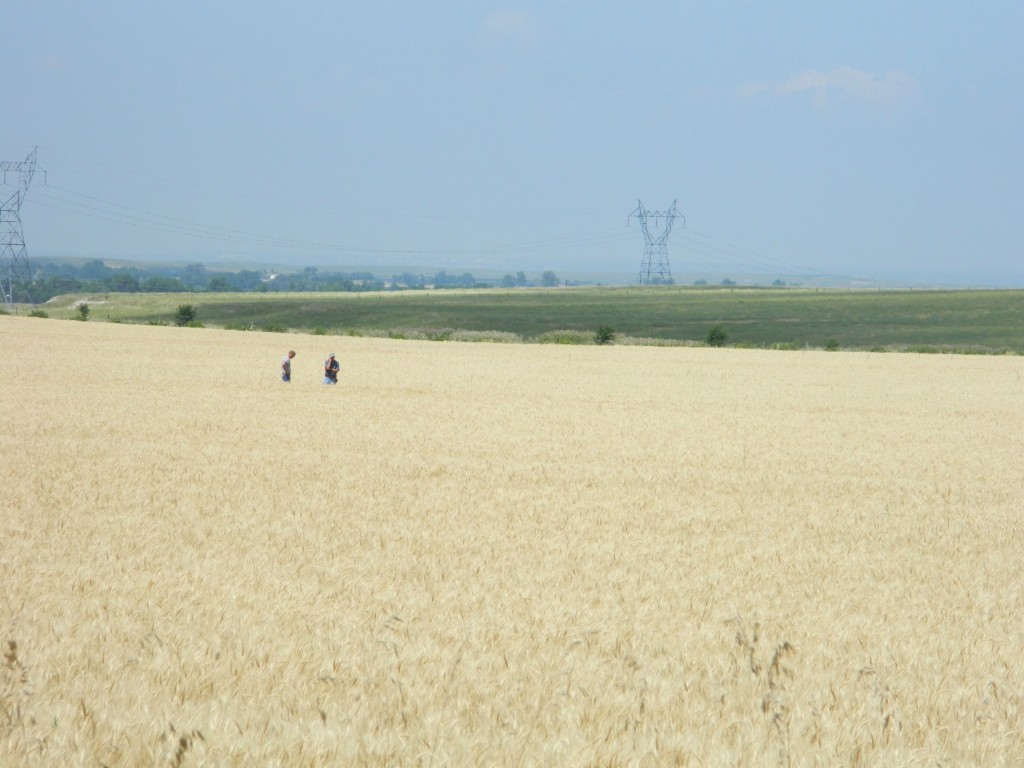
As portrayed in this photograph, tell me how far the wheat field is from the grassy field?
53.1 m

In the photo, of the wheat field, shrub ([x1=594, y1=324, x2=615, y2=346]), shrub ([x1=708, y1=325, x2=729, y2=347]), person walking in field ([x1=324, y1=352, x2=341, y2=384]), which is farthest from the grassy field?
the wheat field

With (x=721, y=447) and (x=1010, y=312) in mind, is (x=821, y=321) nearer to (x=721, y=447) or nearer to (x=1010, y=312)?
(x=1010, y=312)

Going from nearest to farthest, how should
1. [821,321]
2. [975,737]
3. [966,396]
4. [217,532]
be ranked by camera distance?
[975,737] → [217,532] → [966,396] → [821,321]

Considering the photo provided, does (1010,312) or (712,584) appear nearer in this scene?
(712,584)

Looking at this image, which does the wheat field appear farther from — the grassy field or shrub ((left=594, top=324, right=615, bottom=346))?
the grassy field

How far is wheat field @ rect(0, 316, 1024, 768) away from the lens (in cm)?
547

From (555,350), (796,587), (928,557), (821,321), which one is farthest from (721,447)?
(821,321)

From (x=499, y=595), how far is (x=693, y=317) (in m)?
104

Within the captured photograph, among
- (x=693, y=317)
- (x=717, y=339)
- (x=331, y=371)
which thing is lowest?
(x=717, y=339)

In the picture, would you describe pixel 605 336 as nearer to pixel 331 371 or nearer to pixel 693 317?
pixel 331 371

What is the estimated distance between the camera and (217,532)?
10.8 m

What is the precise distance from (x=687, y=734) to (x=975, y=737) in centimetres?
166

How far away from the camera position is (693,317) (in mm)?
110688

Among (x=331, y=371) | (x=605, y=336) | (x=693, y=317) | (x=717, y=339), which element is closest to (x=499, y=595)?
(x=331, y=371)
